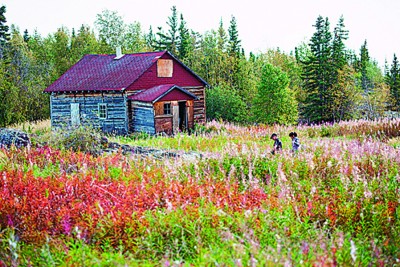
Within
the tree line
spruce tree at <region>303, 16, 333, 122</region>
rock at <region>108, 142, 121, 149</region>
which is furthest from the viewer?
spruce tree at <region>303, 16, 333, 122</region>

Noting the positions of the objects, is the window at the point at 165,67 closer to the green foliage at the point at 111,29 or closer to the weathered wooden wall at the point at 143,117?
the weathered wooden wall at the point at 143,117

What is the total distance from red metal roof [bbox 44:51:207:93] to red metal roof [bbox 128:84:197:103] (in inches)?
40.6

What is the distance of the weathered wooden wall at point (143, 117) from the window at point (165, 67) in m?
3.11

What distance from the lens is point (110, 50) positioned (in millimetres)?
50594

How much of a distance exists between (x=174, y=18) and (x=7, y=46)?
22108 millimetres

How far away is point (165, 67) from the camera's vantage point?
3067 cm

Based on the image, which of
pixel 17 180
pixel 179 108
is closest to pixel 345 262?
pixel 17 180

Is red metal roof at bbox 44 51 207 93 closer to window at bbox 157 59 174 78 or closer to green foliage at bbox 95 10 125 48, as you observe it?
window at bbox 157 59 174 78

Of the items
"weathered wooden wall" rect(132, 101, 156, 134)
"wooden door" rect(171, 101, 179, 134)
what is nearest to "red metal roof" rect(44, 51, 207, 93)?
"weathered wooden wall" rect(132, 101, 156, 134)

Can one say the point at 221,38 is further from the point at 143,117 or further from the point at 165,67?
the point at 143,117

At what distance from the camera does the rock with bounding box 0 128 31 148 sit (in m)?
14.9

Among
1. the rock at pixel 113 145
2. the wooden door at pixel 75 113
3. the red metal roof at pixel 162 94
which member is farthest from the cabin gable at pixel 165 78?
the rock at pixel 113 145

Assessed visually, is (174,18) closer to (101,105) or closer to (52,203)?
(101,105)

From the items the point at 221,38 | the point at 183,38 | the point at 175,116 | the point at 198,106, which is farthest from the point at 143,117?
the point at 183,38
